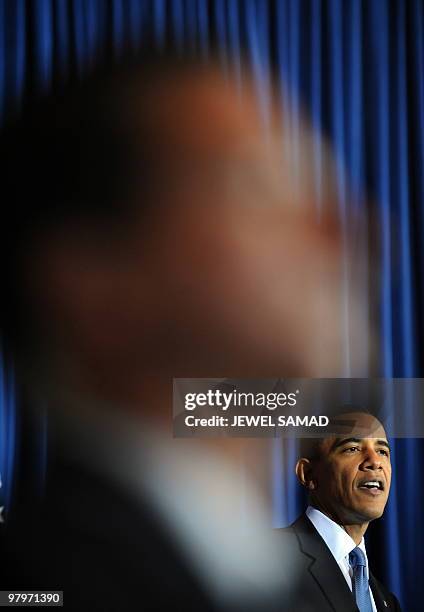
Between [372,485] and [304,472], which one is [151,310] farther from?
[372,485]

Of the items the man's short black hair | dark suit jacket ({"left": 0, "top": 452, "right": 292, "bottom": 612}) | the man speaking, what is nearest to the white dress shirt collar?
the man speaking

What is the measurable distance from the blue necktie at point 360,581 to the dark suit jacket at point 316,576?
17mm

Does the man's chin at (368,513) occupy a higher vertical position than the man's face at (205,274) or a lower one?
lower

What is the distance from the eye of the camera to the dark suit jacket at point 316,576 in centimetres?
173

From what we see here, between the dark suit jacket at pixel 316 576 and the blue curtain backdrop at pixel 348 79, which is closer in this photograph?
the dark suit jacket at pixel 316 576

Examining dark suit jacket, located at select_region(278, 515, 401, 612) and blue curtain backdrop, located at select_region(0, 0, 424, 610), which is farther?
blue curtain backdrop, located at select_region(0, 0, 424, 610)

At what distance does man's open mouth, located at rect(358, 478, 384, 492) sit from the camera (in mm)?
1761

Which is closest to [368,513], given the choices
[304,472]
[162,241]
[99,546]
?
[304,472]

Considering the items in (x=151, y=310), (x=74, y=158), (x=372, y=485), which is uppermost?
(x=74, y=158)

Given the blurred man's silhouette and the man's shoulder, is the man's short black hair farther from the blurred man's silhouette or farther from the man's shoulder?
the man's shoulder

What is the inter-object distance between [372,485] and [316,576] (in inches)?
9.8

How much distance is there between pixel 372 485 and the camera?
1769 mm

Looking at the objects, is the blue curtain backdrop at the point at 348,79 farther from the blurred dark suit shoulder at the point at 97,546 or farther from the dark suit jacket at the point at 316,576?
the blurred dark suit shoulder at the point at 97,546

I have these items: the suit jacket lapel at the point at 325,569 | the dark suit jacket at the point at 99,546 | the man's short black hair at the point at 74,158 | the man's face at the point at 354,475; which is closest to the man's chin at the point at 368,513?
the man's face at the point at 354,475
